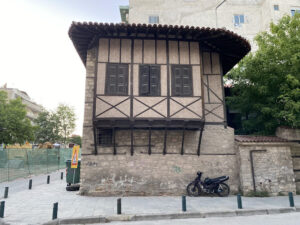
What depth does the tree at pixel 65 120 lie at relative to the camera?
3534 centimetres

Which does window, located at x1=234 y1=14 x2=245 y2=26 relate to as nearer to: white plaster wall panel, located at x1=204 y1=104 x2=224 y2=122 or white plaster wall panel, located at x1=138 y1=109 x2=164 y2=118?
white plaster wall panel, located at x1=204 y1=104 x2=224 y2=122

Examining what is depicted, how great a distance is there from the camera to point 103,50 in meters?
9.54

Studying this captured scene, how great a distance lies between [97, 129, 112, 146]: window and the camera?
955 centimetres

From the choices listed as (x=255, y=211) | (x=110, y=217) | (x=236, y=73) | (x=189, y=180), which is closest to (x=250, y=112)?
(x=236, y=73)

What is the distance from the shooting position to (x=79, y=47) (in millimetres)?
10539

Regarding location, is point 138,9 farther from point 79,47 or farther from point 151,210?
point 151,210

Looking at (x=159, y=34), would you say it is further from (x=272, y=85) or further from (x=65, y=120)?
(x=65, y=120)

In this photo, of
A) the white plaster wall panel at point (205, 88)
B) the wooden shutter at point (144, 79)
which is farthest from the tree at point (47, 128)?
the white plaster wall panel at point (205, 88)

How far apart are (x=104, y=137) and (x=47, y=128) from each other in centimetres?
2871

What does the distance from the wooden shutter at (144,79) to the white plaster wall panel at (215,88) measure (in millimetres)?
3345

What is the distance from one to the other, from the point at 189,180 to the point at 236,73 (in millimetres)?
6969

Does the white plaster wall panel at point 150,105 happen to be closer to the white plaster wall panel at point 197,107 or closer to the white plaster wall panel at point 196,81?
the white plaster wall panel at point 197,107

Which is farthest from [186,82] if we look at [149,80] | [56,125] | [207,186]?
[56,125]

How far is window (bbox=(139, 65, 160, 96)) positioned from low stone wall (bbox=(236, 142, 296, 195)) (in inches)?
182
